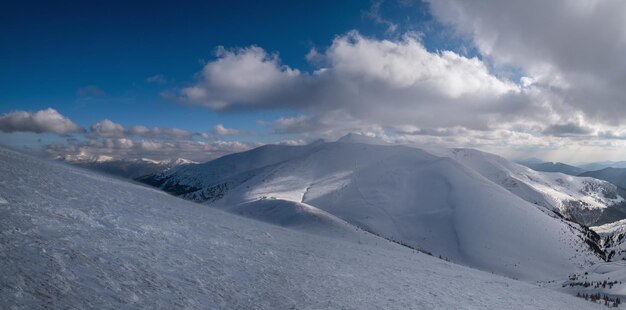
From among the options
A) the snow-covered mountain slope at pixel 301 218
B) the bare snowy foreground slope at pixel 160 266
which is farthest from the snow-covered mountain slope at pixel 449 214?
the bare snowy foreground slope at pixel 160 266

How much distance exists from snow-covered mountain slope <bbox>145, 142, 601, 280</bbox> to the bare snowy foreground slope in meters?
53.2

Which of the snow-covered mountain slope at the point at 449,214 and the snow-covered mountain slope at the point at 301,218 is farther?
the snow-covered mountain slope at the point at 449,214

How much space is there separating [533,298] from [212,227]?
17.7 metres

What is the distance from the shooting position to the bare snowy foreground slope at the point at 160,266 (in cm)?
823

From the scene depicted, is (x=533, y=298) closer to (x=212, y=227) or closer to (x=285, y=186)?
(x=212, y=227)

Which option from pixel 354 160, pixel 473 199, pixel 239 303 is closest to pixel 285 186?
pixel 354 160

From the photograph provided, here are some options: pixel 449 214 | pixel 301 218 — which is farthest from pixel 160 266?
pixel 449 214

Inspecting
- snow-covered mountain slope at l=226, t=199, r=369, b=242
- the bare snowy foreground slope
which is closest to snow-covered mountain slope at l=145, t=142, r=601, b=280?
snow-covered mountain slope at l=226, t=199, r=369, b=242

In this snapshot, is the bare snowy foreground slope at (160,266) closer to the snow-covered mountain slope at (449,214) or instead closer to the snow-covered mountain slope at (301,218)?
the snow-covered mountain slope at (301,218)

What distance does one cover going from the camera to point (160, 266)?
1085 centimetres

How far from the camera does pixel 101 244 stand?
11.1m

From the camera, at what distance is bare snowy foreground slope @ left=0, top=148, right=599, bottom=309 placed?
27.0ft

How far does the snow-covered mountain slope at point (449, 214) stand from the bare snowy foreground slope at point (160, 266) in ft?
175

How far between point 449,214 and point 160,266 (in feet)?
291
